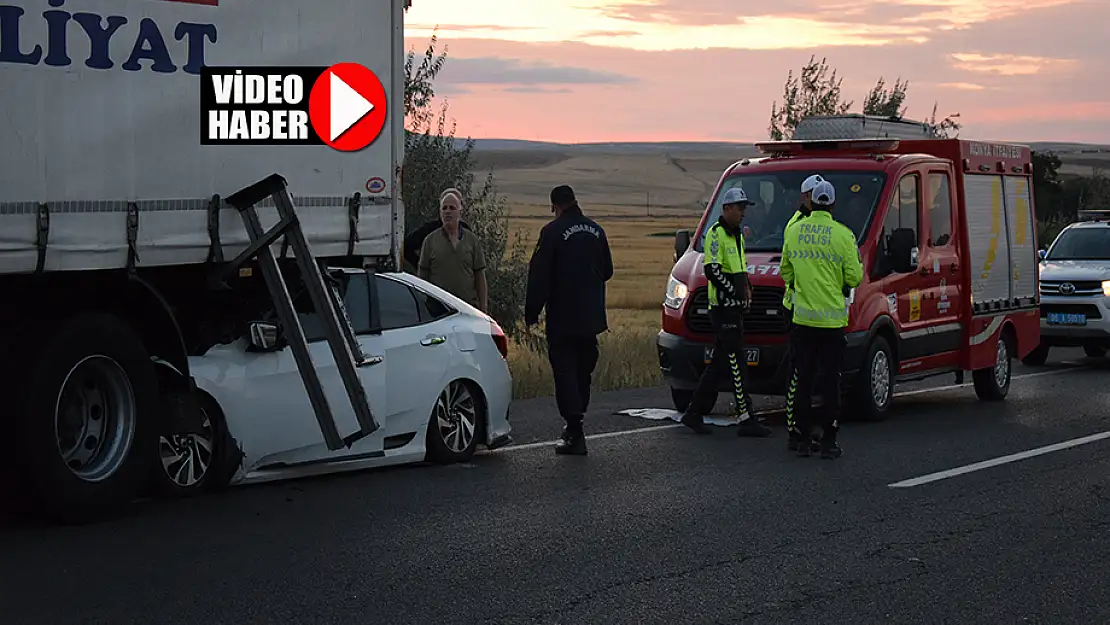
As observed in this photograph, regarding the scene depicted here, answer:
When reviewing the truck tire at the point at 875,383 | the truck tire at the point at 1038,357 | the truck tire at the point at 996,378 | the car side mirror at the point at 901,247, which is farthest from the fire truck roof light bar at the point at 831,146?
the truck tire at the point at 1038,357

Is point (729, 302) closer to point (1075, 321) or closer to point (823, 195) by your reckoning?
point (823, 195)

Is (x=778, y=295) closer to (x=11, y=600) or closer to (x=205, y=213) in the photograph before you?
(x=205, y=213)

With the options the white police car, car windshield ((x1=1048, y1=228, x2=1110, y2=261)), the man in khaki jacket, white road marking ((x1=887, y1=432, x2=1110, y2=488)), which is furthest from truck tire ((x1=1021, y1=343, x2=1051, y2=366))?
the man in khaki jacket

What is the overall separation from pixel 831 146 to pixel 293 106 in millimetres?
7401

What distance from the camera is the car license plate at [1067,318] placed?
20734 millimetres

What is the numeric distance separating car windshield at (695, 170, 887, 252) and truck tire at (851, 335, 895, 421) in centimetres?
102

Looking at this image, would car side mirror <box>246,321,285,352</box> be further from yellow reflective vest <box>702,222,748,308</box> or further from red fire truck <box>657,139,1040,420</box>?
red fire truck <box>657,139,1040,420</box>

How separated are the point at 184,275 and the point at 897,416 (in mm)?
7493

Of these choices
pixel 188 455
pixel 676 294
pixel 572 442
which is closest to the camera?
pixel 188 455

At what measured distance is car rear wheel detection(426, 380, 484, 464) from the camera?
10.9 m

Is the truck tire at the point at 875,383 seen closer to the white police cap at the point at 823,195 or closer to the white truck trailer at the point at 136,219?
the white police cap at the point at 823,195

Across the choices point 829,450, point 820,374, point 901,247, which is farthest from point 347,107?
point 901,247

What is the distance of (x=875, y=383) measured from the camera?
14.1 m

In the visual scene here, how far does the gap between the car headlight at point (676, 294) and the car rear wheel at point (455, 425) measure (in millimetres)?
3477
